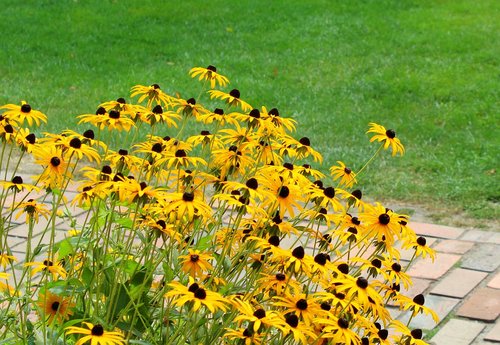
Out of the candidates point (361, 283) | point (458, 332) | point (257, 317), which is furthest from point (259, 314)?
point (458, 332)

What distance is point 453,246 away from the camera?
5738 mm

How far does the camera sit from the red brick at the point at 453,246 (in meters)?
5.67

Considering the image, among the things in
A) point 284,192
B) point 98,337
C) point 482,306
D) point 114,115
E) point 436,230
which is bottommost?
point 98,337

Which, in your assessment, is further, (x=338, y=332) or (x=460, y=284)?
(x=460, y=284)

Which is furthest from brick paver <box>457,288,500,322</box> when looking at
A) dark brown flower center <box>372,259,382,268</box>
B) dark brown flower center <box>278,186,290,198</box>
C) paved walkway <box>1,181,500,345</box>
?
dark brown flower center <box>278,186,290,198</box>

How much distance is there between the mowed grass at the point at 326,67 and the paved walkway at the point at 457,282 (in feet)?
1.34

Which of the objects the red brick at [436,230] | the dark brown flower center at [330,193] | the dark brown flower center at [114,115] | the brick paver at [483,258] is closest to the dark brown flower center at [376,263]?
the dark brown flower center at [330,193]

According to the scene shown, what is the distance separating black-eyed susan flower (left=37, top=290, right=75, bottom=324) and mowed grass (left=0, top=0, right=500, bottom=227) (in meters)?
3.59

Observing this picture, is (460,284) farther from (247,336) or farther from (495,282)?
(247,336)

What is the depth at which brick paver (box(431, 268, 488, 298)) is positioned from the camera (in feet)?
16.9

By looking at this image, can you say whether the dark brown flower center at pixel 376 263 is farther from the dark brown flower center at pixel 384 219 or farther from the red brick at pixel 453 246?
the red brick at pixel 453 246

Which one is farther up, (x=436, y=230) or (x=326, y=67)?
(x=326, y=67)

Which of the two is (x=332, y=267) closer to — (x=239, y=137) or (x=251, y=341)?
(x=251, y=341)

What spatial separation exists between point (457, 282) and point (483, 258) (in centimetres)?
40
